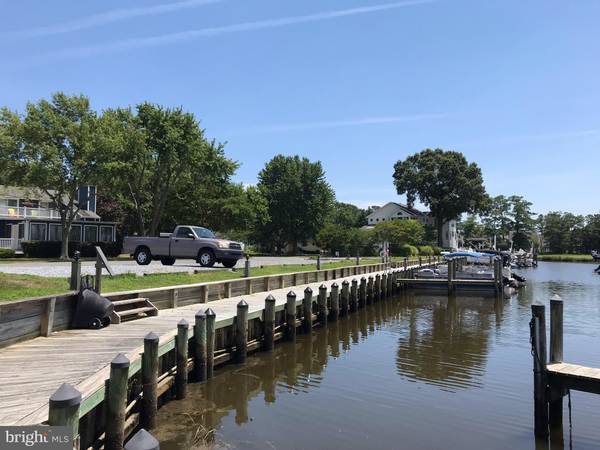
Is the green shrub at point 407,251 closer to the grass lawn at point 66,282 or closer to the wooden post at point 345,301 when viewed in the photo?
the wooden post at point 345,301

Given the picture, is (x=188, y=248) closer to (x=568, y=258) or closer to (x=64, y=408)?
(x=64, y=408)

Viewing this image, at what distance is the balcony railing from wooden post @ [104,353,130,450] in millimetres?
40863

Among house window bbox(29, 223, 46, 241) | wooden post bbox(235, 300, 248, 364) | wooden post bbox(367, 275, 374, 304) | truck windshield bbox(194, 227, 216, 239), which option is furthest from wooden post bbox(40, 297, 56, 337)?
house window bbox(29, 223, 46, 241)

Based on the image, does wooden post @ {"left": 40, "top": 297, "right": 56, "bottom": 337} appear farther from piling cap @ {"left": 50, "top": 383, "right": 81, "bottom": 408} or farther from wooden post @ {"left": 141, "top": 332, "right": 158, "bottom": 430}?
piling cap @ {"left": 50, "top": 383, "right": 81, "bottom": 408}

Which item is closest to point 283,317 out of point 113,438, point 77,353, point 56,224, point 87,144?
point 77,353

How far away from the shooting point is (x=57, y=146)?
32812mm

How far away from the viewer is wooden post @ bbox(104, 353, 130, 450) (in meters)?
6.25

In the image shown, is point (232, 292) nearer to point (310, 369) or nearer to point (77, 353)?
point (310, 369)

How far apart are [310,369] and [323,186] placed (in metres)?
61.7

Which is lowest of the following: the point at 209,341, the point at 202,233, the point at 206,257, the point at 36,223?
the point at 209,341

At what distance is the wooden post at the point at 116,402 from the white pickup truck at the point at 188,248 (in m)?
16.8

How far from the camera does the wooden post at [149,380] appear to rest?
25.2 feet

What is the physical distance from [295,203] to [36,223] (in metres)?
37.2

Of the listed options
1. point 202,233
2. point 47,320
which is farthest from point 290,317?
point 202,233
